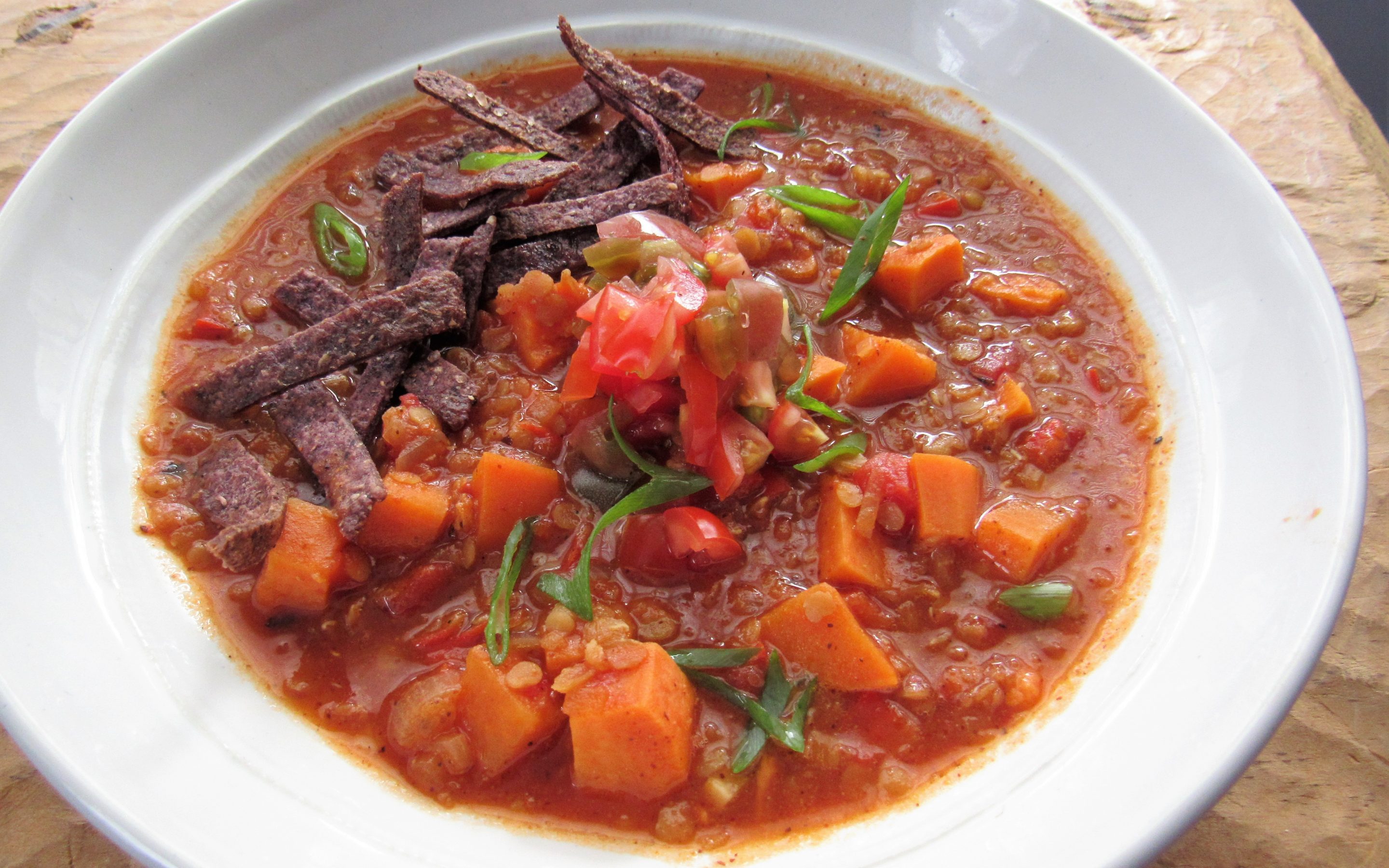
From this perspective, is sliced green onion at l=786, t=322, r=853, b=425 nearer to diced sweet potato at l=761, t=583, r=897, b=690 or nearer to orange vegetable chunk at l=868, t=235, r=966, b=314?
orange vegetable chunk at l=868, t=235, r=966, b=314

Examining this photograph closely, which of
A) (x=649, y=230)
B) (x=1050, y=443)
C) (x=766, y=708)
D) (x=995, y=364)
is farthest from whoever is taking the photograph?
(x=995, y=364)

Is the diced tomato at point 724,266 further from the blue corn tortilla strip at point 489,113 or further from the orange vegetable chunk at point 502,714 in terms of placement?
the orange vegetable chunk at point 502,714

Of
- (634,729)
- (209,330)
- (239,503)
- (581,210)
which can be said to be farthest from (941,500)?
(209,330)

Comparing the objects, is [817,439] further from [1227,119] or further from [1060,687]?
[1227,119]

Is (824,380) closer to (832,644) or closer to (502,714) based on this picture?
(832,644)

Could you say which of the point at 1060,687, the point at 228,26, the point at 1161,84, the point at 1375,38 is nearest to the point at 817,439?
the point at 1060,687
